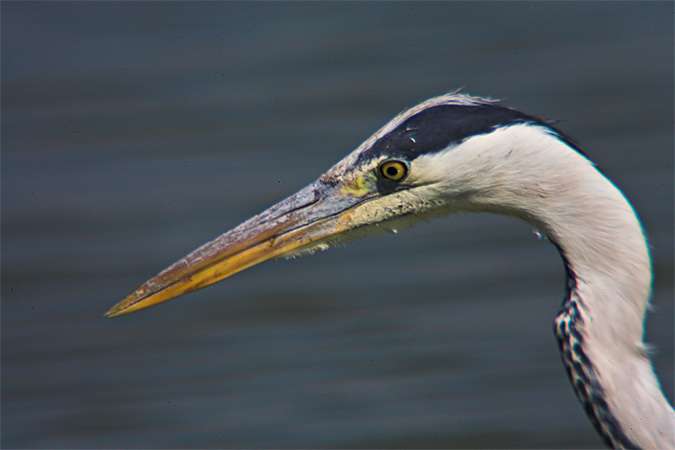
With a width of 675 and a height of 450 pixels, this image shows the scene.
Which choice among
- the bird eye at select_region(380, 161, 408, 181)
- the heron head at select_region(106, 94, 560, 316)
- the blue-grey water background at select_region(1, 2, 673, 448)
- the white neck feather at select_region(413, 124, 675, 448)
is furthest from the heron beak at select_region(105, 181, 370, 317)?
the blue-grey water background at select_region(1, 2, 673, 448)

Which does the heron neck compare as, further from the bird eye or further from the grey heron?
the bird eye

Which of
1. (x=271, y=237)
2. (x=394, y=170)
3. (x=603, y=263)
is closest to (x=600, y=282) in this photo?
(x=603, y=263)

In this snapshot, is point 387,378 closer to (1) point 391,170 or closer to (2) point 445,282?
(2) point 445,282

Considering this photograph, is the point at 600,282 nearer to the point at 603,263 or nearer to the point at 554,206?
the point at 603,263

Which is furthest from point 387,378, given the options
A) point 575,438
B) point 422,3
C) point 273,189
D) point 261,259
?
point 422,3

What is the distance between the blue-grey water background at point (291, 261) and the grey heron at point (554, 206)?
214cm

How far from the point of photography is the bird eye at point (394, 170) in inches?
102

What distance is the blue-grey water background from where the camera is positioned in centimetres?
470

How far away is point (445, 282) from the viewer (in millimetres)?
5230

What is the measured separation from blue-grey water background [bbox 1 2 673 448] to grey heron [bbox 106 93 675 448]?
2.14m

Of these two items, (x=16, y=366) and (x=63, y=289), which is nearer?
(x=16, y=366)

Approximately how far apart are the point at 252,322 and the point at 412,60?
2.64m

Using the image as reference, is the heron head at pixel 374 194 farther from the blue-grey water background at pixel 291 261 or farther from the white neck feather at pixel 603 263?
the blue-grey water background at pixel 291 261

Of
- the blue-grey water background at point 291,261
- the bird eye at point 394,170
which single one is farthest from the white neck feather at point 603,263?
the blue-grey water background at point 291,261
